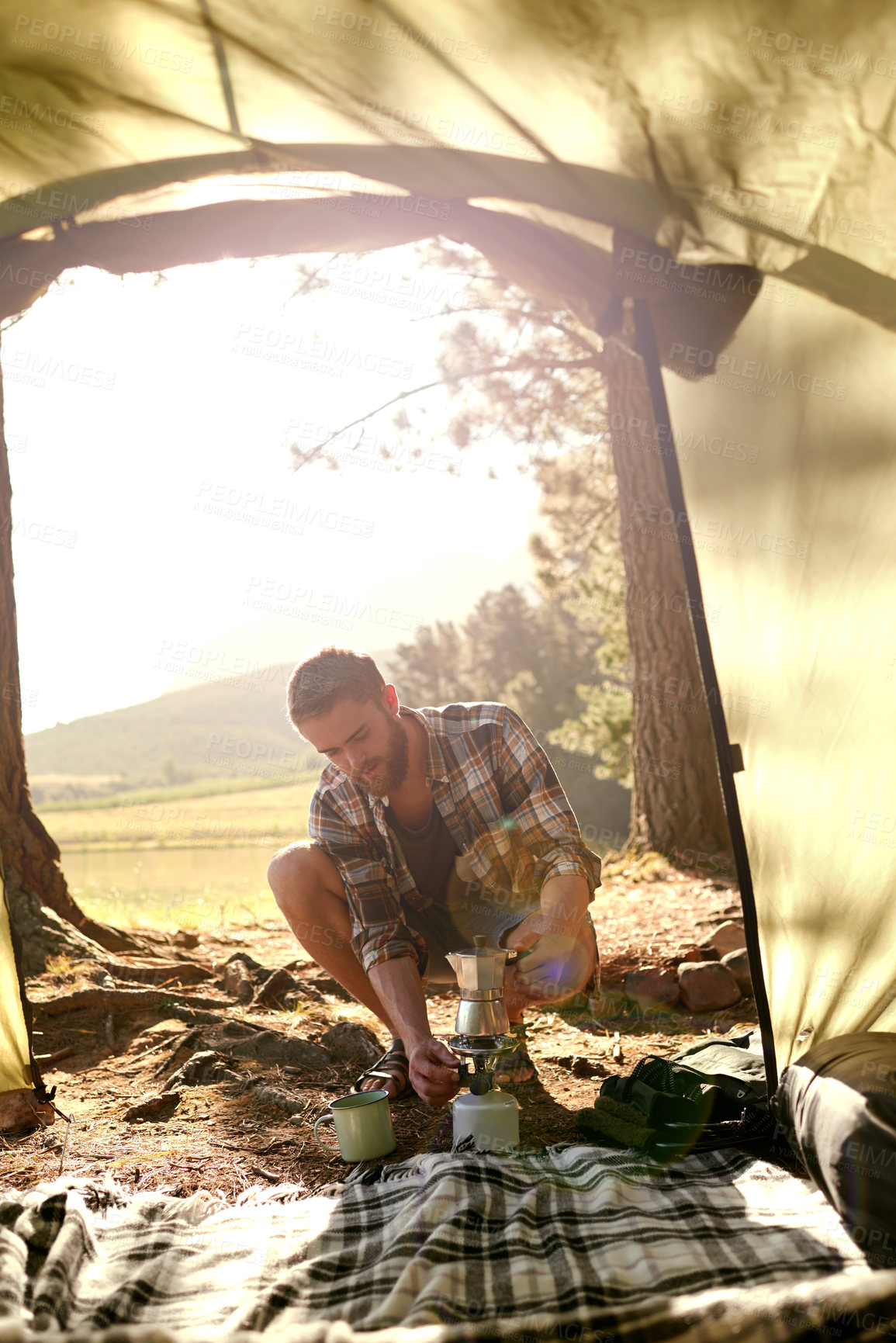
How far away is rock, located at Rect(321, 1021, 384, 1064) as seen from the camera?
115 inches

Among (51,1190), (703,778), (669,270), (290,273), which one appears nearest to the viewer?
(51,1190)

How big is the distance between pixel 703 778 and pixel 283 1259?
4.53 m

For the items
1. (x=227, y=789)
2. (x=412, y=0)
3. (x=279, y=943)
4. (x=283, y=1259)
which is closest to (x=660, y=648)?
(x=279, y=943)

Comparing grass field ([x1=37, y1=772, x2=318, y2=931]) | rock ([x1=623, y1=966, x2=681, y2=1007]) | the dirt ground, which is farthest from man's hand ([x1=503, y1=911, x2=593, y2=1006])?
grass field ([x1=37, y1=772, x2=318, y2=931])

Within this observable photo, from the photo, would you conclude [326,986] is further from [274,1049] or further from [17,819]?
[17,819]

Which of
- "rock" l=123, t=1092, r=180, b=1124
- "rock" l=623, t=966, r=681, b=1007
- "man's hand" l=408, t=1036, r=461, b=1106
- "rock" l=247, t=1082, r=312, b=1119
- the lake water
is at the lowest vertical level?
the lake water

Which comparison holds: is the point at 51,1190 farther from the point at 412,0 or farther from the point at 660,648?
the point at 660,648

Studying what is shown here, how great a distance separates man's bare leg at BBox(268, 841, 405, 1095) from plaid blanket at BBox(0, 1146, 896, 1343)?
86 cm

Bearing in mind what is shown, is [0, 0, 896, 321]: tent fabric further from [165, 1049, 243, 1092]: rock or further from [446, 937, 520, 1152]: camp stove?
[165, 1049, 243, 1092]: rock

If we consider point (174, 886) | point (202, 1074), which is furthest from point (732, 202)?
point (174, 886)

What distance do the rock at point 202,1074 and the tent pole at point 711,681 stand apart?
1530 mm

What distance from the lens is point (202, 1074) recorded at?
2.72m

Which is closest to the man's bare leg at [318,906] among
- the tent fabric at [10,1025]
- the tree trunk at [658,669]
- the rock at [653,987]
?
the tent fabric at [10,1025]

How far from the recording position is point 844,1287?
3.80 feet
